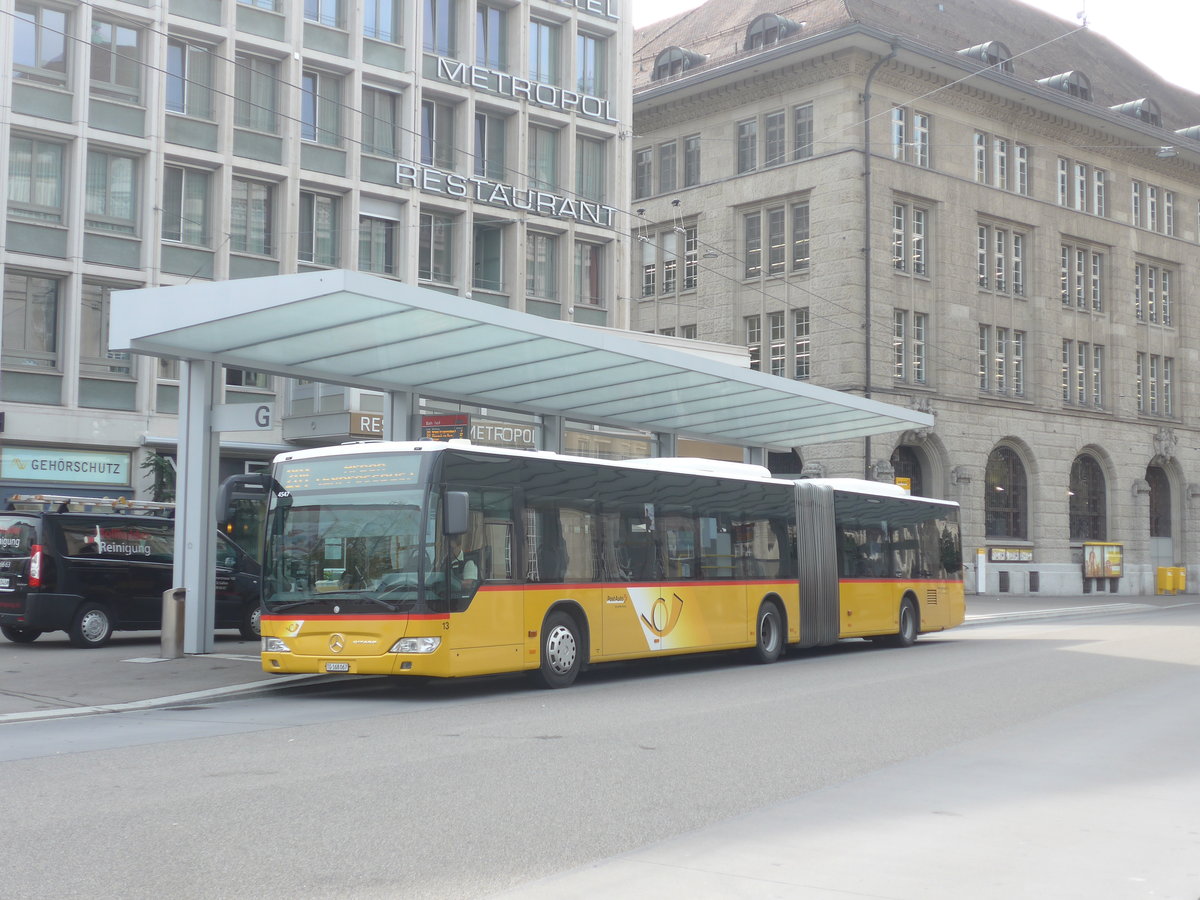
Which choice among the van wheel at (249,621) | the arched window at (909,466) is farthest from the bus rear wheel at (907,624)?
the arched window at (909,466)

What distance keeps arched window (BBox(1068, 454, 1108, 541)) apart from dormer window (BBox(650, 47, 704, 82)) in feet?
67.3

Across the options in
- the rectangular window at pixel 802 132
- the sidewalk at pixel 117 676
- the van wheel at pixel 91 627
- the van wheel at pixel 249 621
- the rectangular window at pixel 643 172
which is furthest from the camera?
the rectangular window at pixel 643 172

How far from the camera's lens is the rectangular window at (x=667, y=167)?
177ft

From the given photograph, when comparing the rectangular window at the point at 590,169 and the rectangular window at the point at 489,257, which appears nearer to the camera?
the rectangular window at the point at 489,257

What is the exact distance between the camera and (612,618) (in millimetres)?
17422

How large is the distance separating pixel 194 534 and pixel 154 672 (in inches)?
88.8

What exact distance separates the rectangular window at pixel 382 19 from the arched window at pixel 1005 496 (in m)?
25.3

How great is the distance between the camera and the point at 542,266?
42062 millimetres

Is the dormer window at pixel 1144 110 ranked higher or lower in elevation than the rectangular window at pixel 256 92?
higher

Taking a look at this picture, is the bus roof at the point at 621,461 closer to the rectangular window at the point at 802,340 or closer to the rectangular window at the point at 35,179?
the rectangular window at the point at 35,179

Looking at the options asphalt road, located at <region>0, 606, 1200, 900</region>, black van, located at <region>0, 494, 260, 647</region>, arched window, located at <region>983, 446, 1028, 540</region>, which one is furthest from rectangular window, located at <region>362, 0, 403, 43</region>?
asphalt road, located at <region>0, 606, 1200, 900</region>

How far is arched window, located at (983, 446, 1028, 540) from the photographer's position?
50938 millimetres

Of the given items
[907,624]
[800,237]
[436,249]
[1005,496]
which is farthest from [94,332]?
[1005,496]

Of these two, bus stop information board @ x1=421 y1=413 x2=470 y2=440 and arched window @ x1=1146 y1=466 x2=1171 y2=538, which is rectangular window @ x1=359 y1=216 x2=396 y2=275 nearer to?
bus stop information board @ x1=421 y1=413 x2=470 y2=440
